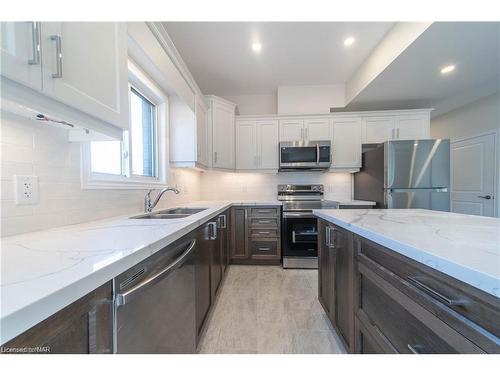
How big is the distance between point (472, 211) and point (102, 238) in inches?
208

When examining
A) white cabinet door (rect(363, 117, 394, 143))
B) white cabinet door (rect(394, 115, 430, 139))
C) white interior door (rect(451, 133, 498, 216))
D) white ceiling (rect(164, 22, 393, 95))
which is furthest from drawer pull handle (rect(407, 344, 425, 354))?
white interior door (rect(451, 133, 498, 216))

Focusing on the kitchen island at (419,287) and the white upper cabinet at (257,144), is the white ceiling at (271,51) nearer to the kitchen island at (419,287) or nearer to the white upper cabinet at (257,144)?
the white upper cabinet at (257,144)

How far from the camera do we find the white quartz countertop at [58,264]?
0.35 metres

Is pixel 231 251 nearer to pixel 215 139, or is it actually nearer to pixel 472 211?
pixel 215 139

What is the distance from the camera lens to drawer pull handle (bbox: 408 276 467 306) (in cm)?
52

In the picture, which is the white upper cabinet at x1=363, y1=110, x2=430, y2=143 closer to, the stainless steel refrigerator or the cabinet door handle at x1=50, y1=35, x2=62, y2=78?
the stainless steel refrigerator

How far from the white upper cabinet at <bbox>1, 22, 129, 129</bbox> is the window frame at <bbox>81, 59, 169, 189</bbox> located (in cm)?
42

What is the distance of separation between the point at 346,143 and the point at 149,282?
124 inches

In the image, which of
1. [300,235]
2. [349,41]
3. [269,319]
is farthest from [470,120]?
[269,319]

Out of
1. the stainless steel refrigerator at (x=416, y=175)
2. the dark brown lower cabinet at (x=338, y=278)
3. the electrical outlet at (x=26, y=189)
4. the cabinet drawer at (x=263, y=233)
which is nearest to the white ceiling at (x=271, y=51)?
the stainless steel refrigerator at (x=416, y=175)

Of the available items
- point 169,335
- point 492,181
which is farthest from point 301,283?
point 492,181

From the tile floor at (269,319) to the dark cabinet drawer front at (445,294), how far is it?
974 millimetres

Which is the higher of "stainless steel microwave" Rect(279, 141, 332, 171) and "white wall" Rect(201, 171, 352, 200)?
"stainless steel microwave" Rect(279, 141, 332, 171)

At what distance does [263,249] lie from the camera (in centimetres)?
275
